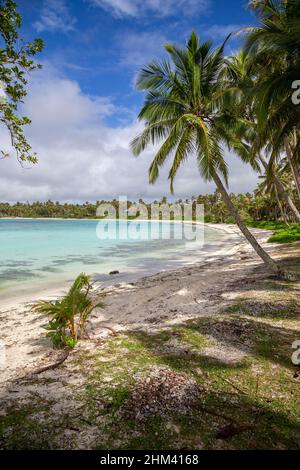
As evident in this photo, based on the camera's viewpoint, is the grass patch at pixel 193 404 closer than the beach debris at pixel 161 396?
Yes

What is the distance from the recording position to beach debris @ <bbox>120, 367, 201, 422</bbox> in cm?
273

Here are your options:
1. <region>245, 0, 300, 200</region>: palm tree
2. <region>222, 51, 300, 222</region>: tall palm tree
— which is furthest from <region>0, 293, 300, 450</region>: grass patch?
<region>222, 51, 300, 222</region>: tall palm tree

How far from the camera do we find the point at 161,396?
2963mm

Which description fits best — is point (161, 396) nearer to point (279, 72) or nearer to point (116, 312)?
point (116, 312)

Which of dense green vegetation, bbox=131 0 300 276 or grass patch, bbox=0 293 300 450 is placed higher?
dense green vegetation, bbox=131 0 300 276

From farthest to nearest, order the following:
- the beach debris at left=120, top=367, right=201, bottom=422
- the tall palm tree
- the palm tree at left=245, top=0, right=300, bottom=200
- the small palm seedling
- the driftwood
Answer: the tall palm tree
the palm tree at left=245, top=0, right=300, bottom=200
the small palm seedling
the driftwood
the beach debris at left=120, top=367, right=201, bottom=422

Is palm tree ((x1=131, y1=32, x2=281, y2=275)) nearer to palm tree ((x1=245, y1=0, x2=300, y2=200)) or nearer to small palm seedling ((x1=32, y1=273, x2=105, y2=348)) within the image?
palm tree ((x1=245, y1=0, x2=300, y2=200))

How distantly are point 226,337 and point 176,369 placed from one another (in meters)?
1.30

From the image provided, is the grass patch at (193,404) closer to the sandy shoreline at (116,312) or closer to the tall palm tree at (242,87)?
the sandy shoreline at (116,312)

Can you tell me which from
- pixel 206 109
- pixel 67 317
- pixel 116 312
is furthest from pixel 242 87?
pixel 67 317

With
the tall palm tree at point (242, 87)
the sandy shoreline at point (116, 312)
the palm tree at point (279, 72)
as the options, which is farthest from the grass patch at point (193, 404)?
the tall palm tree at point (242, 87)

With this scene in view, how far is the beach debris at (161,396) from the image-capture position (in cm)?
273
